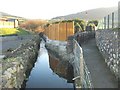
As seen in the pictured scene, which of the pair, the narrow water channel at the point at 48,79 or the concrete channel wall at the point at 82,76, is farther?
the narrow water channel at the point at 48,79

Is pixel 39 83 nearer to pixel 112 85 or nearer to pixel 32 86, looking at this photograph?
pixel 32 86

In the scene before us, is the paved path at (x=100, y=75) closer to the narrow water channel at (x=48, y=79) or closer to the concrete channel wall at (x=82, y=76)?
the concrete channel wall at (x=82, y=76)

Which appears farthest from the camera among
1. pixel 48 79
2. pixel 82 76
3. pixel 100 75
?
pixel 48 79

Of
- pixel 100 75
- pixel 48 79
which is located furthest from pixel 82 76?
pixel 48 79

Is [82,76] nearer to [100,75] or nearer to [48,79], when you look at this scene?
[100,75]

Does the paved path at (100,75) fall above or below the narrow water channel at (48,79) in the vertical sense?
above

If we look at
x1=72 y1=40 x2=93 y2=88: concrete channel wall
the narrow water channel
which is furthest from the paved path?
the narrow water channel

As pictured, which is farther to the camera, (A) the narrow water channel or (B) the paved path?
(A) the narrow water channel

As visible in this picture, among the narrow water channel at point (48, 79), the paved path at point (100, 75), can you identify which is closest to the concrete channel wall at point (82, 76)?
the paved path at point (100, 75)

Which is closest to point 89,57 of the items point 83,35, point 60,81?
point 60,81

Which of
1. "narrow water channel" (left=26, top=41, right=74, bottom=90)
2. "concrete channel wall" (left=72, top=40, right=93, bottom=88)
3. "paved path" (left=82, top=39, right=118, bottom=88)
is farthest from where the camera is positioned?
"narrow water channel" (left=26, top=41, right=74, bottom=90)

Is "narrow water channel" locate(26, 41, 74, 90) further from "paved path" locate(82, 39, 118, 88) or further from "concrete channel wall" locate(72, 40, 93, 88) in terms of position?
"paved path" locate(82, 39, 118, 88)

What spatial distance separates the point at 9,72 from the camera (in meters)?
12.9

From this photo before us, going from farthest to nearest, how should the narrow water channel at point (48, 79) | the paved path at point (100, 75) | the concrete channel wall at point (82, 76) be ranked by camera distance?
the narrow water channel at point (48, 79)
the concrete channel wall at point (82, 76)
the paved path at point (100, 75)
